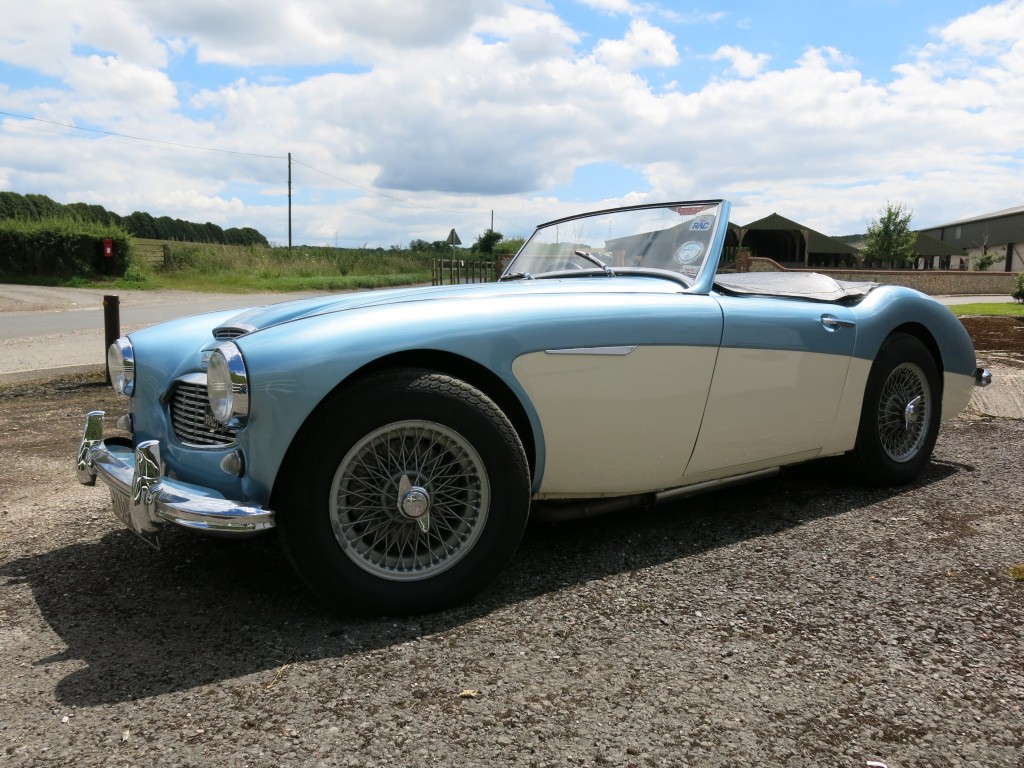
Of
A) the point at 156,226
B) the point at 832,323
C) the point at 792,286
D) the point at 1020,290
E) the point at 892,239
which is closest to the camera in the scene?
the point at 832,323

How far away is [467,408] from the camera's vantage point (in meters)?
2.45

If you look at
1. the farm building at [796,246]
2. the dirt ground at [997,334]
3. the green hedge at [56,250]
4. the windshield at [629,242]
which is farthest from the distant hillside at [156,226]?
the windshield at [629,242]

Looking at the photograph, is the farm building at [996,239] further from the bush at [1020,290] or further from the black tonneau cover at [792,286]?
the black tonneau cover at [792,286]

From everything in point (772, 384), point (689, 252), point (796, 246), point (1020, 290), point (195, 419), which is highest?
point (796, 246)

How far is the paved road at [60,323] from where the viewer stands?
832 centimetres

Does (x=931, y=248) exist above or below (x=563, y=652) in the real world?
above

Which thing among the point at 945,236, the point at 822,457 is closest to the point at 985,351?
the point at 822,457

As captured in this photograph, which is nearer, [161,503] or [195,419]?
[161,503]

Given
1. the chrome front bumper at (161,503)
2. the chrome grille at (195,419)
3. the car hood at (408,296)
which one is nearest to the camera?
the chrome front bumper at (161,503)

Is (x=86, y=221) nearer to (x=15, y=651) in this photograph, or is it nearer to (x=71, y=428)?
Result: (x=71, y=428)

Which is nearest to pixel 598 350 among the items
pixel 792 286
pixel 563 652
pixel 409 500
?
pixel 409 500

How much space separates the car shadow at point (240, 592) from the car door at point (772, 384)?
1.11ft

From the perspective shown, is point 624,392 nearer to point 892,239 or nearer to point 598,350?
point 598,350

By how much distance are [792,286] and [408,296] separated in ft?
A: 7.07
